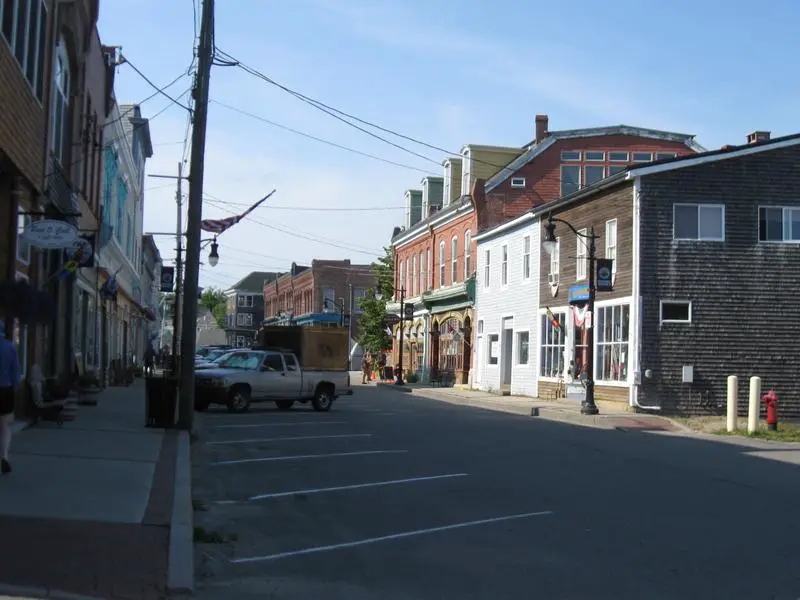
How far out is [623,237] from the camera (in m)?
28.7

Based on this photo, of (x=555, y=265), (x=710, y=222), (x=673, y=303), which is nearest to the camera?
(x=673, y=303)

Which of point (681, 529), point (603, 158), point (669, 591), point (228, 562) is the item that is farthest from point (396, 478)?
point (603, 158)

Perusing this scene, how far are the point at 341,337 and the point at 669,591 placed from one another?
909 inches

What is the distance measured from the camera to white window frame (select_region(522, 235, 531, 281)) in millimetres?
37094

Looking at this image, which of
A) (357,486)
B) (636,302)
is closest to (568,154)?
(636,302)

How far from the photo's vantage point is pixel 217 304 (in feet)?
495

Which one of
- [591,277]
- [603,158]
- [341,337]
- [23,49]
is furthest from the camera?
[603,158]

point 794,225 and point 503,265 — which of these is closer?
A: point 794,225

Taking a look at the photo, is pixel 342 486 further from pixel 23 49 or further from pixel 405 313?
pixel 405 313

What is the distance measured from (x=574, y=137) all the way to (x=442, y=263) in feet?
32.0

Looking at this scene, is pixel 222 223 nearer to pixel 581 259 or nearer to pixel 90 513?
pixel 581 259

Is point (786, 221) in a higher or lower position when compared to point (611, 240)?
higher

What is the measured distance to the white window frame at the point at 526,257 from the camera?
37.1m

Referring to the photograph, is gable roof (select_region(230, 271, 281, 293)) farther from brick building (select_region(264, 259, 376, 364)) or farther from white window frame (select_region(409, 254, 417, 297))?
white window frame (select_region(409, 254, 417, 297))
